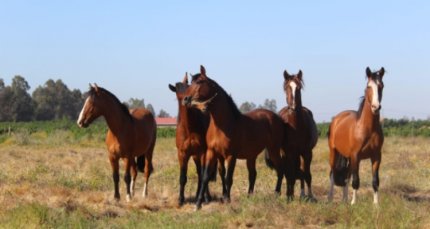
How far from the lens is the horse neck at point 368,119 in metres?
9.50

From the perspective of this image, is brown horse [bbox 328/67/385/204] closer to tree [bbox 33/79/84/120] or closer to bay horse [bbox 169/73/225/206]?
bay horse [bbox 169/73/225/206]

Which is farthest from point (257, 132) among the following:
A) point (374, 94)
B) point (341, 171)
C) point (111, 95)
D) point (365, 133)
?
point (111, 95)

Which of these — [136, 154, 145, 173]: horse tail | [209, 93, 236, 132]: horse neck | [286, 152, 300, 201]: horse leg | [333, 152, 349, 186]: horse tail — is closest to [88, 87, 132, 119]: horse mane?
[136, 154, 145, 173]: horse tail

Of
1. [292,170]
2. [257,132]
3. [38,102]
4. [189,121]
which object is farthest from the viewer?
[38,102]

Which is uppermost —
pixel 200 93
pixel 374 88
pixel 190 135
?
pixel 374 88

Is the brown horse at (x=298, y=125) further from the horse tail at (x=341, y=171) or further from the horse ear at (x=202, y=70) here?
the horse ear at (x=202, y=70)

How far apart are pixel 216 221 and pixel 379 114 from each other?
12.3 ft

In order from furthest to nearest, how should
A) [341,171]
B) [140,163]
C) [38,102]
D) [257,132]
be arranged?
1. [38,102]
2. [140,163]
3. [341,171]
4. [257,132]

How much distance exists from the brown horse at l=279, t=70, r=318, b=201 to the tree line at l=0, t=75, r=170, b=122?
66.0 meters

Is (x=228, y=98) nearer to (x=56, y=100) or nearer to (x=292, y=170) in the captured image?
(x=292, y=170)

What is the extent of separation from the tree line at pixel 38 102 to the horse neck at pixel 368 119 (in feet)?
221

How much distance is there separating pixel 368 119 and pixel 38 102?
8823 centimetres

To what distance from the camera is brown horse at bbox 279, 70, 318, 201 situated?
10016mm

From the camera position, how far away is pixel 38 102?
91.4 m
